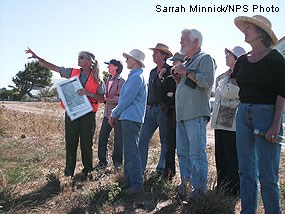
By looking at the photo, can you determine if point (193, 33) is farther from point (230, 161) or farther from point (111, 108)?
point (111, 108)

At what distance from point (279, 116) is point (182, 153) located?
4.75 feet

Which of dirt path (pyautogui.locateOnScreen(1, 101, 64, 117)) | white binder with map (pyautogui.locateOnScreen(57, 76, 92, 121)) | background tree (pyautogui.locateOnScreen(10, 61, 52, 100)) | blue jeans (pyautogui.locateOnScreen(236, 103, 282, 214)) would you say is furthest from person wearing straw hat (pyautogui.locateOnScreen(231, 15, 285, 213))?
background tree (pyautogui.locateOnScreen(10, 61, 52, 100))

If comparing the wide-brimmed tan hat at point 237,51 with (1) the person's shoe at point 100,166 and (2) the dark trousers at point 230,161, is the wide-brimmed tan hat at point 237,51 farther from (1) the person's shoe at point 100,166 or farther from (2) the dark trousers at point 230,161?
(1) the person's shoe at point 100,166

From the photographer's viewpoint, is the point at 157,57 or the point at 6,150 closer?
the point at 157,57

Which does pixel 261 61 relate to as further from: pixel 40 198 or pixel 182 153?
pixel 40 198

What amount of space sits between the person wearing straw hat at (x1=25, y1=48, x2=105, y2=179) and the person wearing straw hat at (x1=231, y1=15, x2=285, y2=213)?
2.48m

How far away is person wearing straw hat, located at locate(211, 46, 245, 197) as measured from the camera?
443 centimetres

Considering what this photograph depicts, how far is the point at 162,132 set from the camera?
5.36 meters

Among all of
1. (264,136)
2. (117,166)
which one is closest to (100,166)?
(117,166)

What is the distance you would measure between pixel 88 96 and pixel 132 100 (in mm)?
1002

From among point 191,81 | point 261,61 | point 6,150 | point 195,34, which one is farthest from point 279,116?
point 6,150

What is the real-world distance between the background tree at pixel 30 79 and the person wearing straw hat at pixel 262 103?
65677 mm

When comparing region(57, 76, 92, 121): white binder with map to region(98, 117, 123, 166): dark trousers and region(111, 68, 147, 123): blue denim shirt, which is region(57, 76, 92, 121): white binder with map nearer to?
region(111, 68, 147, 123): blue denim shirt

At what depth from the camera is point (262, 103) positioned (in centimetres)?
326
